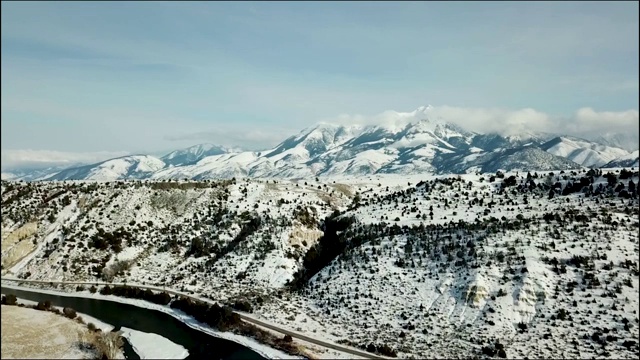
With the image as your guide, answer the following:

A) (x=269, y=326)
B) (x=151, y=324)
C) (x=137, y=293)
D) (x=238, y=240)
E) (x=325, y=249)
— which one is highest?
(x=238, y=240)

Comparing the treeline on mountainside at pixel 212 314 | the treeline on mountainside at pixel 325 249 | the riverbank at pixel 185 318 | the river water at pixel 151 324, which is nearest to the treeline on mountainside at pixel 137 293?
the riverbank at pixel 185 318

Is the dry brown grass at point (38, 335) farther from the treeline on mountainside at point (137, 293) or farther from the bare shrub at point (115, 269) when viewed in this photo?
the bare shrub at point (115, 269)

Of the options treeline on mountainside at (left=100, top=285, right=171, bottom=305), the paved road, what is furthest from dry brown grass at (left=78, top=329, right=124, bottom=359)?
the paved road

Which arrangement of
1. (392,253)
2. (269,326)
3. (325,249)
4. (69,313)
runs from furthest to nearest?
(325,249)
(392,253)
(69,313)
(269,326)

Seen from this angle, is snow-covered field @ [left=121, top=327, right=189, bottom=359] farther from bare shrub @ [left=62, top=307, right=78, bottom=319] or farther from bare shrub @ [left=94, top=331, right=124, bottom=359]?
bare shrub @ [left=62, top=307, right=78, bottom=319]

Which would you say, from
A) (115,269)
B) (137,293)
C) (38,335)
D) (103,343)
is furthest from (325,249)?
(38,335)

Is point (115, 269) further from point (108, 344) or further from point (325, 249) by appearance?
point (325, 249)
